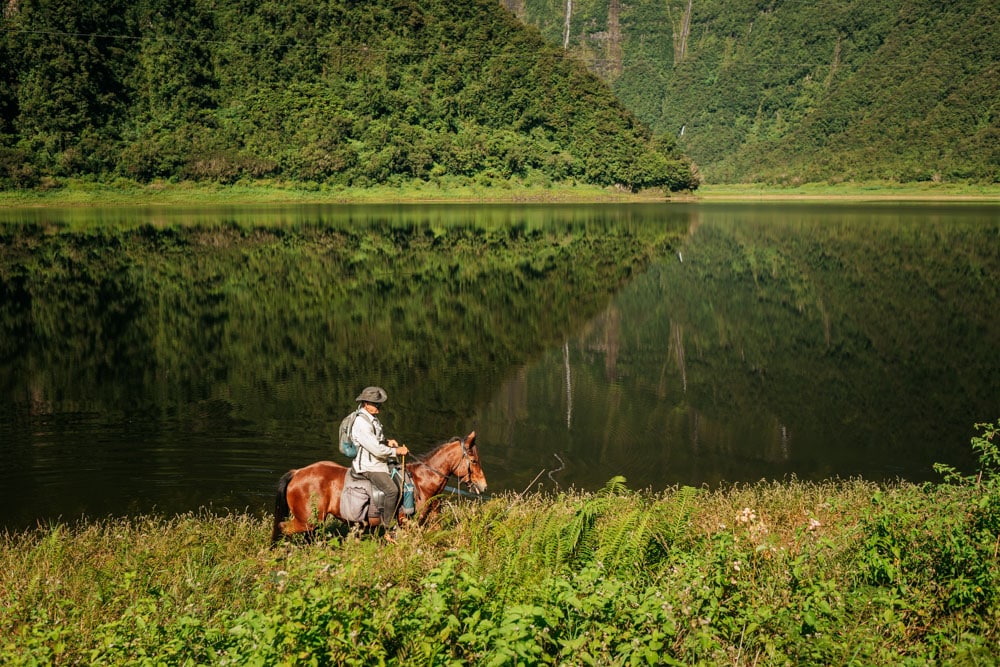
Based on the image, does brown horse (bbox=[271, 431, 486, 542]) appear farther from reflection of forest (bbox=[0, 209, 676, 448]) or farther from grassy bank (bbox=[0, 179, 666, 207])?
grassy bank (bbox=[0, 179, 666, 207])

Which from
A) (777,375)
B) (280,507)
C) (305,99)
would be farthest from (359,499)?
(305,99)

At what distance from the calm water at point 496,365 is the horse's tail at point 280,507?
2.69 meters

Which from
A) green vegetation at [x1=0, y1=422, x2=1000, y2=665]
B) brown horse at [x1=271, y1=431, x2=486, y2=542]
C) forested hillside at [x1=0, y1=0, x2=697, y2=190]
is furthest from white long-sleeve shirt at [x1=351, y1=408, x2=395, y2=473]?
forested hillside at [x1=0, y1=0, x2=697, y2=190]

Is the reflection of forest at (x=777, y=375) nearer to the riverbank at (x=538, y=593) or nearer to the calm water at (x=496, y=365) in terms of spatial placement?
the calm water at (x=496, y=365)

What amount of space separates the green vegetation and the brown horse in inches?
13.6

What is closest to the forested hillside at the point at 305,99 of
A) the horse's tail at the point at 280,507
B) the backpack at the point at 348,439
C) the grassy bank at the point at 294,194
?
the grassy bank at the point at 294,194

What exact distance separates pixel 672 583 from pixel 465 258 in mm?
38604

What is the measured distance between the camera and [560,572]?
7.57 metres

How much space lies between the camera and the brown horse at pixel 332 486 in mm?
9367

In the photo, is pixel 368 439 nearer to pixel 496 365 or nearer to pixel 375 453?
pixel 375 453

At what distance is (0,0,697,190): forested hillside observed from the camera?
396 feet

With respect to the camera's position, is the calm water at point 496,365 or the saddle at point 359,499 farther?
the calm water at point 496,365

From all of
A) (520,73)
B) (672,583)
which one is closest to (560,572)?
(672,583)

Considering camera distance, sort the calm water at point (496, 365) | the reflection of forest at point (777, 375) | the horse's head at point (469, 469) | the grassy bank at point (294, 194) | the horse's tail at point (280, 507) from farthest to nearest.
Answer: the grassy bank at point (294, 194), the reflection of forest at point (777, 375), the calm water at point (496, 365), the horse's head at point (469, 469), the horse's tail at point (280, 507)
